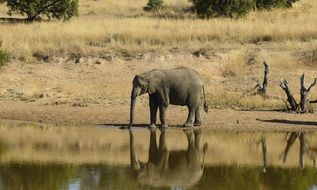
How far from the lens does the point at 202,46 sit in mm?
29828

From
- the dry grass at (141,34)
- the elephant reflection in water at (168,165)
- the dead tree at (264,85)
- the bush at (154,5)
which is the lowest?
the elephant reflection in water at (168,165)

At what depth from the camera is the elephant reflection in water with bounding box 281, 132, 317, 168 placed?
16.3m

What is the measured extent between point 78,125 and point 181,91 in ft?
9.74

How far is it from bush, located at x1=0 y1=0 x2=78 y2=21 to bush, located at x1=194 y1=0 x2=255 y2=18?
621 cm

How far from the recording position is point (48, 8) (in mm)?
37719

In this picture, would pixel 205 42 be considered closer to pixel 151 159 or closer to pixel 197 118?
pixel 197 118

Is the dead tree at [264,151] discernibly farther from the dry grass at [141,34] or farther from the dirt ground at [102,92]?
the dry grass at [141,34]

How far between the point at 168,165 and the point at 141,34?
1581 cm

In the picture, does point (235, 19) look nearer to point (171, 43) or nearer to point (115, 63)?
point (171, 43)

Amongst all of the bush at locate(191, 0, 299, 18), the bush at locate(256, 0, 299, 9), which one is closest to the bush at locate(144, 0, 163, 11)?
the bush at locate(256, 0, 299, 9)

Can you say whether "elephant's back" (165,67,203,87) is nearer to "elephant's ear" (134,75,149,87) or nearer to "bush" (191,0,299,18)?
"elephant's ear" (134,75,149,87)

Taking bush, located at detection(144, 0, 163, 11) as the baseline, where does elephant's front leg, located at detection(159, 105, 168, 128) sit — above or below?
below

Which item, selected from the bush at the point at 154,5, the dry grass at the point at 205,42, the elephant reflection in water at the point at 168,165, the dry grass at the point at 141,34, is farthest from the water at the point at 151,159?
the bush at the point at 154,5

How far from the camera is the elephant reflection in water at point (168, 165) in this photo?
13562mm
